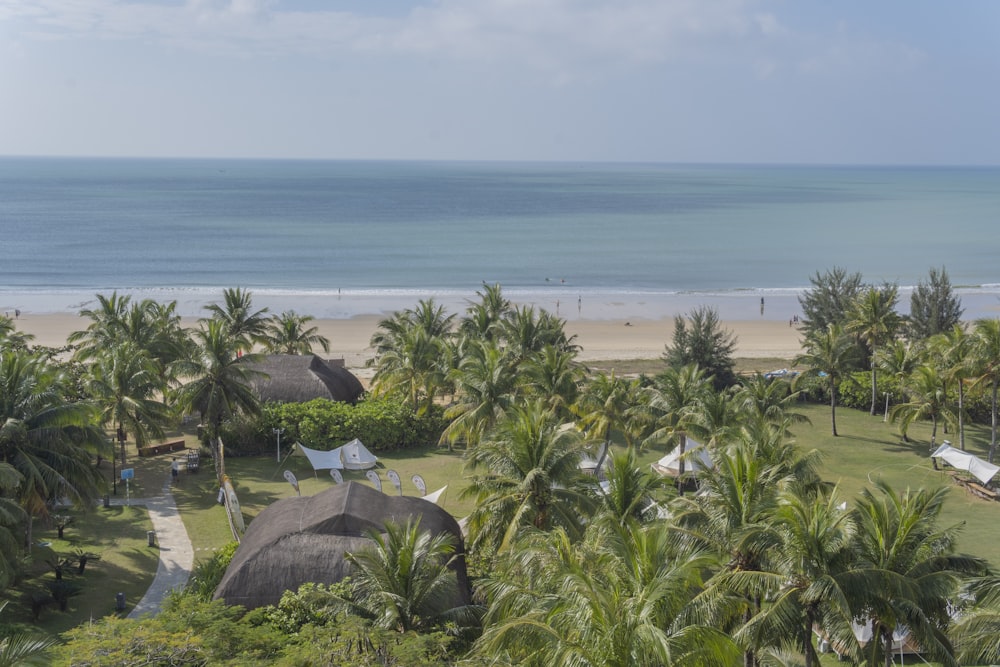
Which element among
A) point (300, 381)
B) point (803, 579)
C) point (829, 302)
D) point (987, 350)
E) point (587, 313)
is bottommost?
point (803, 579)

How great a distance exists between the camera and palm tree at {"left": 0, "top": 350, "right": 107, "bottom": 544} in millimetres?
19562

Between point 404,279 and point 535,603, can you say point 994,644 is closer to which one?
point 535,603

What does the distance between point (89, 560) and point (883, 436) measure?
2721cm

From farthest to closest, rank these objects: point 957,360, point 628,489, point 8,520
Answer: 1. point 957,360
2. point 628,489
3. point 8,520

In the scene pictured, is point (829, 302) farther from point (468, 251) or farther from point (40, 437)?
point (468, 251)

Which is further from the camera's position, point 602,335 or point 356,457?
point 602,335

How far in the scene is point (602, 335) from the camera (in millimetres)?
59438

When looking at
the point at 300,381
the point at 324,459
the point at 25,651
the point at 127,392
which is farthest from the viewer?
the point at 300,381

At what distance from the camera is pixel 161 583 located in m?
21.5

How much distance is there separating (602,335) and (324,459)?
105ft

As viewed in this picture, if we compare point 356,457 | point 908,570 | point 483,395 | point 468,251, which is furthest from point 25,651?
point 468,251

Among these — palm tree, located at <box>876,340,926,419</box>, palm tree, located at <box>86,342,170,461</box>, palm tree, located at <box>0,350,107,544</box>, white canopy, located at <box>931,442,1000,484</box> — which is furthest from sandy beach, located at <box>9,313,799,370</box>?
palm tree, located at <box>0,350,107,544</box>

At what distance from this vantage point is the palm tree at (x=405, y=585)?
15.7 m

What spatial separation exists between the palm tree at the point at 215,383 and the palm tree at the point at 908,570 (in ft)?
66.1
